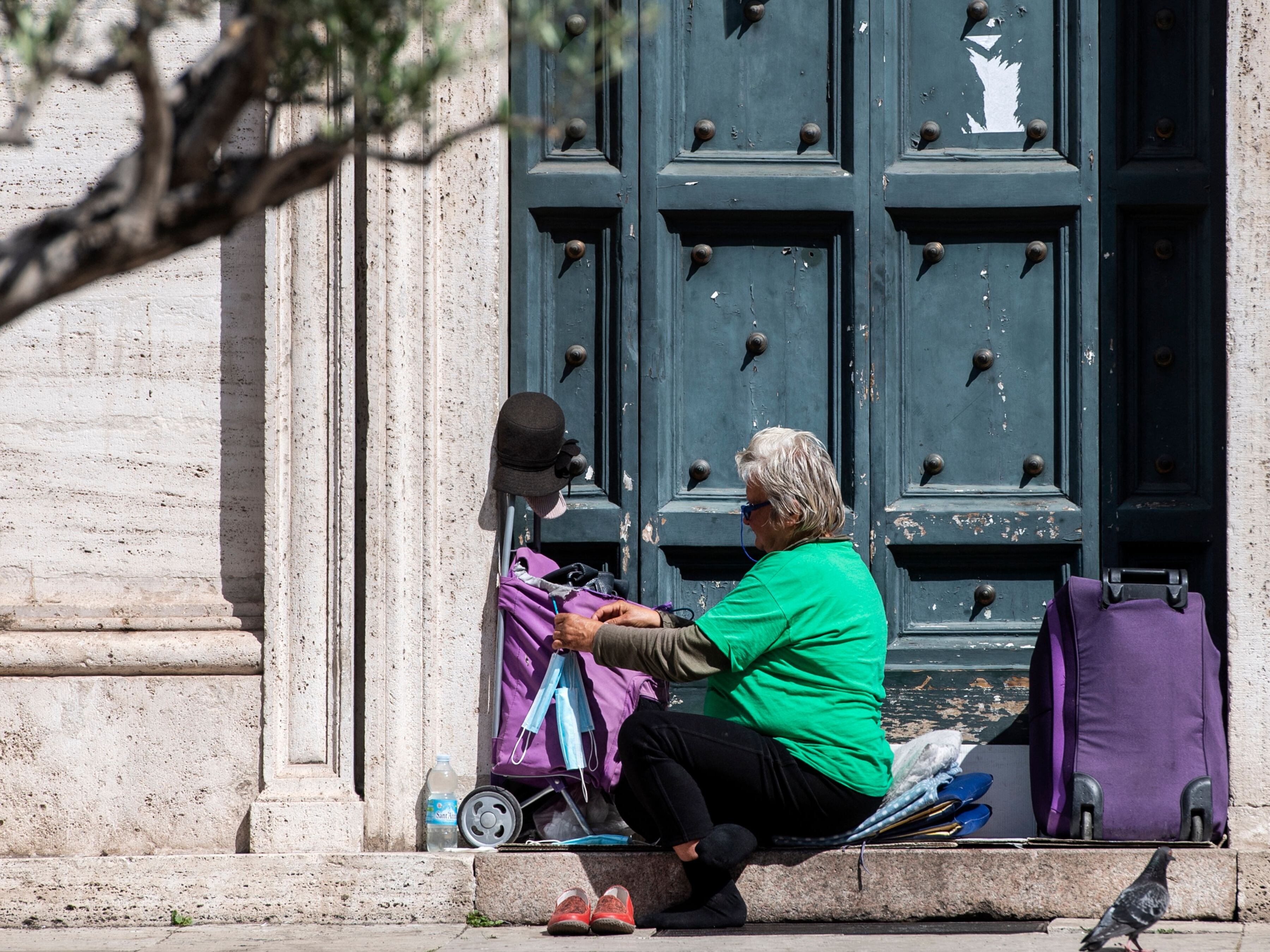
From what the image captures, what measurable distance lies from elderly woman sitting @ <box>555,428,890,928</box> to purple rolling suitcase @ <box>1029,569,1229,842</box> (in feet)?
1.87

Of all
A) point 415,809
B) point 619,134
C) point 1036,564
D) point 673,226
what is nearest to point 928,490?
point 1036,564

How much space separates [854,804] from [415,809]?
1431 millimetres

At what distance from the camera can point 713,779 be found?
401cm

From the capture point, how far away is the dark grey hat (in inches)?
179

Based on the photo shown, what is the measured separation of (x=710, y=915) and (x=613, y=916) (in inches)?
10.8

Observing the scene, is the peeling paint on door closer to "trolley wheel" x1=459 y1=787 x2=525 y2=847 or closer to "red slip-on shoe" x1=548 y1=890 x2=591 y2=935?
"trolley wheel" x1=459 y1=787 x2=525 y2=847

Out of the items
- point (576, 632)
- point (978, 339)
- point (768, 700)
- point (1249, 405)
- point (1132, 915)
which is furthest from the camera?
point (978, 339)

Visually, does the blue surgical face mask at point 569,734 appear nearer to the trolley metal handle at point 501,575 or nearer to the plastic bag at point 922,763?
the trolley metal handle at point 501,575

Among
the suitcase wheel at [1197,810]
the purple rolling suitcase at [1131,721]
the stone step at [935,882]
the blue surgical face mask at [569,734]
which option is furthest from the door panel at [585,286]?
the suitcase wheel at [1197,810]

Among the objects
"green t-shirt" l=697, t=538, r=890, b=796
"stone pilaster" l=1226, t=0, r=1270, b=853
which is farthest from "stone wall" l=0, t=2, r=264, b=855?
"stone pilaster" l=1226, t=0, r=1270, b=853

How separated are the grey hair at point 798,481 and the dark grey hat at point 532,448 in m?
0.71

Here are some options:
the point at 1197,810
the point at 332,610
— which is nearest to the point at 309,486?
the point at 332,610

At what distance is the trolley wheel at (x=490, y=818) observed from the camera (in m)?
4.43

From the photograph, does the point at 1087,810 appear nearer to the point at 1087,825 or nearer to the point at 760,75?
the point at 1087,825
